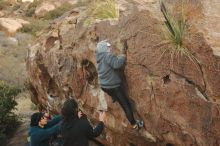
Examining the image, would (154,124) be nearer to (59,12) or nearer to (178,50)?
(178,50)

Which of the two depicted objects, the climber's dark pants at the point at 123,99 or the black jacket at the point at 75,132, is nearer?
the black jacket at the point at 75,132

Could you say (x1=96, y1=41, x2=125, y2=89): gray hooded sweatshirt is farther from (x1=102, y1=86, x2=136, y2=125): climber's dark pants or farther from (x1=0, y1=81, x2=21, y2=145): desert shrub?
(x1=0, y1=81, x2=21, y2=145): desert shrub

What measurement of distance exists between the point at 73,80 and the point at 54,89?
5.33 feet

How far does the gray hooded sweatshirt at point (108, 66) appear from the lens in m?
7.94

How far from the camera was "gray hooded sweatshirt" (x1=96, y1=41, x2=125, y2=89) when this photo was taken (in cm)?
794

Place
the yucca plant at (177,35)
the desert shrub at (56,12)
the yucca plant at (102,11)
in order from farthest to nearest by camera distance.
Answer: the desert shrub at (56,12), the yucca plant at (102,11), the yucca plant at (177,35)

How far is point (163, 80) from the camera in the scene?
7539 millimetres

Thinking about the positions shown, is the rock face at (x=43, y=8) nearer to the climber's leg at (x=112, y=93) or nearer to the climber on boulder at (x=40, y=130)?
the climber's leg at (x=112, y=93)

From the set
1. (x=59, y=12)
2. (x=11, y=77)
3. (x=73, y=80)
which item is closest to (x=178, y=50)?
(x=73, y=80)

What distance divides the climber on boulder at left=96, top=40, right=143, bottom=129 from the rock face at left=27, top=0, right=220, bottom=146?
0.39 ft

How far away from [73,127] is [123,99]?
1.45m

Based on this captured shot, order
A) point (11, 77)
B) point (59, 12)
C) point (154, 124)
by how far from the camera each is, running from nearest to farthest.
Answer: point (154, 124), point (11, 77), point (59, 12)

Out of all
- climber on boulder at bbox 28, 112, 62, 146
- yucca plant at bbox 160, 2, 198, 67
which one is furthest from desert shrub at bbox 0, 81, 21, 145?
yucca plant at bbox 160, 2, 198, 67

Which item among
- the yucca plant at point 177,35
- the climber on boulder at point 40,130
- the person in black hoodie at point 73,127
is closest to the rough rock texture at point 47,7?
the climber on boulder at point 40,130
